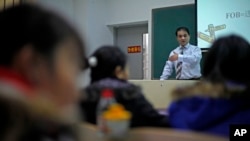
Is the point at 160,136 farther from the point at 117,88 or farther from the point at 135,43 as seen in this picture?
the point at 135,43

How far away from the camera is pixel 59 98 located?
48cm

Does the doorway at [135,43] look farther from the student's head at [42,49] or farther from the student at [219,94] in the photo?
the student's head at [42,49]

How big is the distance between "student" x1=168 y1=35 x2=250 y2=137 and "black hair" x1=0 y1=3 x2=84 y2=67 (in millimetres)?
504

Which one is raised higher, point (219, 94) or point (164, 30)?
point (164, 30)

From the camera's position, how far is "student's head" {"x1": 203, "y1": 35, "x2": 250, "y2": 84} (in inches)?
35.9

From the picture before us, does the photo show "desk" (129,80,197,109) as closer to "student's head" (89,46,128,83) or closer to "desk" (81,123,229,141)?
"student's head" (89,46,128,83)

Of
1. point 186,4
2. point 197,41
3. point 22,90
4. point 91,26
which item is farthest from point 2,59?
point 91,26

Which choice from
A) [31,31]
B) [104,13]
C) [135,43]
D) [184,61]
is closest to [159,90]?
[184,61]

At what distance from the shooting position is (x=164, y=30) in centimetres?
442

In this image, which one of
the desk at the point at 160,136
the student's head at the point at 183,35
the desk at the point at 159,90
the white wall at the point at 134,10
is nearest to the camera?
the desk at the point at 160,136

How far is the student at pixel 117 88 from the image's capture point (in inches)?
43.8

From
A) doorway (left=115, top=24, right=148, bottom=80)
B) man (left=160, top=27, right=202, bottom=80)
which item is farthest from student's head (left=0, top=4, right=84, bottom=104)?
doorway (left=115, top=24, right=148, bottom=80)

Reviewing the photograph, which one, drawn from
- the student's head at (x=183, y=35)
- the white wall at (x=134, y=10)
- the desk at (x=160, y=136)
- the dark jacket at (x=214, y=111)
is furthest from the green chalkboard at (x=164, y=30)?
the desk at (x=160, y=136)

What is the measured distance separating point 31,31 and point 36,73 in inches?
3.0
